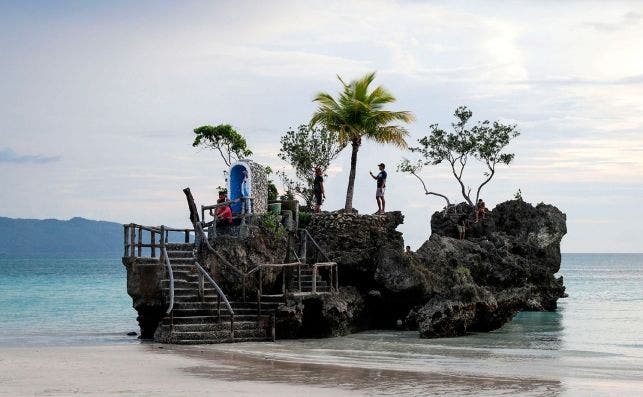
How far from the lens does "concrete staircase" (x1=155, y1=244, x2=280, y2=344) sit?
26172 mm

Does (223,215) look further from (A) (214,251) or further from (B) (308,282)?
(B) (308,282)

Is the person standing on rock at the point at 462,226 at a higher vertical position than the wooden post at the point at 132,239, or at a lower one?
higher

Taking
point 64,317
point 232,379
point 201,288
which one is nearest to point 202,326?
point 201,288

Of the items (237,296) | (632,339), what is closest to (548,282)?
(632,339)

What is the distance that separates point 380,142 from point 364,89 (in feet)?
7.55

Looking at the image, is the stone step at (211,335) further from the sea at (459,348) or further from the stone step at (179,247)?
the stone step at (179,247)

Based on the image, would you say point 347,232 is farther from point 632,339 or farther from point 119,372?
point 119,372

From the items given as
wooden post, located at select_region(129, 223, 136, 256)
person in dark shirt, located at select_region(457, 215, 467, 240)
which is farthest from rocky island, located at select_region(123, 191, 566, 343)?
person in dark shirt, located at select_region(457, 215, 467, 240)

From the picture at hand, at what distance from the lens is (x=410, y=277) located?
33.2 meters

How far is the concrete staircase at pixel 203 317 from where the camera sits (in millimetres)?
26172

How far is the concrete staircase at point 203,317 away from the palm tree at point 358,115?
8.98m

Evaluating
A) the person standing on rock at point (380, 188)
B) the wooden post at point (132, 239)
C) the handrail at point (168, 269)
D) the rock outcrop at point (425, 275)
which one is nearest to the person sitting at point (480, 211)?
the rock outcrop at point (425, 275)

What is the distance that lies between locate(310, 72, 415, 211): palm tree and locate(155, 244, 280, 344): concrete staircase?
8.98 metres

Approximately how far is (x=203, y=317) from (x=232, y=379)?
316 inches
